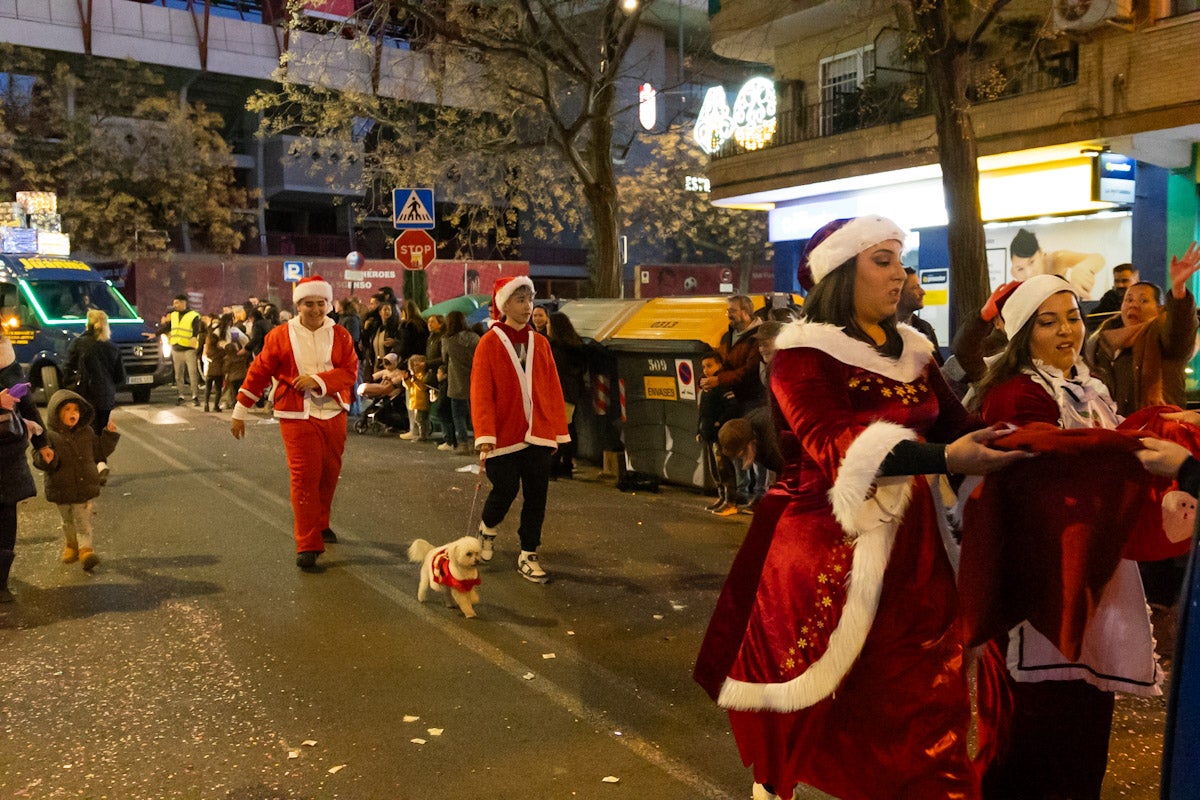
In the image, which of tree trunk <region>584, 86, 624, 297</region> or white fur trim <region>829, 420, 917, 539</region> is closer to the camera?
white fur trim <region>829, 420, 917, 539</region>

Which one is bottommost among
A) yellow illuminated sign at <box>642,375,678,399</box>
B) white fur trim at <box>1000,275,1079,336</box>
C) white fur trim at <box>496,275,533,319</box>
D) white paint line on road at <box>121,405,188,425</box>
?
white paint line on road at <box>121,405,188,425</box>

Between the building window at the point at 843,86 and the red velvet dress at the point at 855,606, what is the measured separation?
57.3ft

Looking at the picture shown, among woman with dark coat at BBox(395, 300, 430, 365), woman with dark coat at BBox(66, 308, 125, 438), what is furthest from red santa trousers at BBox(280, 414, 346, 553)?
woman with dark coat at BBox(395, 300, 430, 365)

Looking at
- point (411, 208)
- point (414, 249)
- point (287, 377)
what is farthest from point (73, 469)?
point (414, 249)

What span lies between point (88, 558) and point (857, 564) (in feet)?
21.2

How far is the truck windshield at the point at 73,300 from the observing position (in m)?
21.7

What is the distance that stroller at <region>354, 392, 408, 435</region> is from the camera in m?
16.0

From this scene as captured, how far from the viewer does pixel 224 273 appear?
107 feet

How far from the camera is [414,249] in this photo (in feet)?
52.3

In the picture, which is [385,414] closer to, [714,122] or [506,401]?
[506,401]

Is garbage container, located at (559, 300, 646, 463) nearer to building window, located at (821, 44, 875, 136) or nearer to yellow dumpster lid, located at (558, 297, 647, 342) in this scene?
yellow dumpster lid, located at (558, 297, 647, 342)

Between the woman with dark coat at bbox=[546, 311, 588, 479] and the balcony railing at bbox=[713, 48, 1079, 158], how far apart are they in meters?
6.74

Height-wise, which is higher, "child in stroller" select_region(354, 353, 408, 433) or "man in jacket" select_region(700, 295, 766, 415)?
"man in jacket" select_region(700, 295, 766, 415)

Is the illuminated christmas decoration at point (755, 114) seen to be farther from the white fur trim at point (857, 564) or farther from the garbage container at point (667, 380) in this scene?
the white fur trim at point (857, 564)
